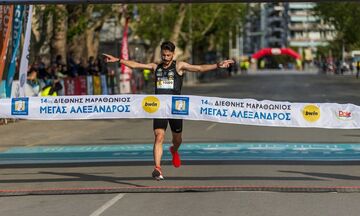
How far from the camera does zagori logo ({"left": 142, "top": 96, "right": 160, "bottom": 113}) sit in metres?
11.4

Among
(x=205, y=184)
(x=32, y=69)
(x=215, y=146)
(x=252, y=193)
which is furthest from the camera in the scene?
(x=32, y=69)

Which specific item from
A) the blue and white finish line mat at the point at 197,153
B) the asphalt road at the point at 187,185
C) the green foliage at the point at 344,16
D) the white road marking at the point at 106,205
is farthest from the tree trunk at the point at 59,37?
the green foliage at the point at 344,16

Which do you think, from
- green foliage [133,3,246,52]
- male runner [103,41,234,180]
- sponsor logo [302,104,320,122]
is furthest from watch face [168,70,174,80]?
green foliage [133,3,246,52]

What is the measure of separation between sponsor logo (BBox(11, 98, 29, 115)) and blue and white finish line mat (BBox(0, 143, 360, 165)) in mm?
2809

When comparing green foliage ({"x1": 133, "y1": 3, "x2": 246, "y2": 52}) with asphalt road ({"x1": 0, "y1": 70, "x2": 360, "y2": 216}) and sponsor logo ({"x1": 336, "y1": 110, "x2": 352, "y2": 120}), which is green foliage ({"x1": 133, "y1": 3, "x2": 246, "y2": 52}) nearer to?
asphalt road ({"x1": 0, "y1": 70, "x2": 360, "y2": 216})

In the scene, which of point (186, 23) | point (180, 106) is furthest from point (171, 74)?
point (186, 23)

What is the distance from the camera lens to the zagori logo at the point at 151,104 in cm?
1140

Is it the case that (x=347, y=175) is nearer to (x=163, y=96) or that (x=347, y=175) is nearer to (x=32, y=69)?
(x=163, y=96)

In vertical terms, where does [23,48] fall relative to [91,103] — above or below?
above

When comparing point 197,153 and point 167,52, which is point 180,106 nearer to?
point 167,52

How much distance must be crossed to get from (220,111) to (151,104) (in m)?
1.00

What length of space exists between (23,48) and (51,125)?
2.45 meters

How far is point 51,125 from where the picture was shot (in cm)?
2406

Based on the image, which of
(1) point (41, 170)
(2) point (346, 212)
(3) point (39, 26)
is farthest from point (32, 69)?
(2) point (346, 212)
